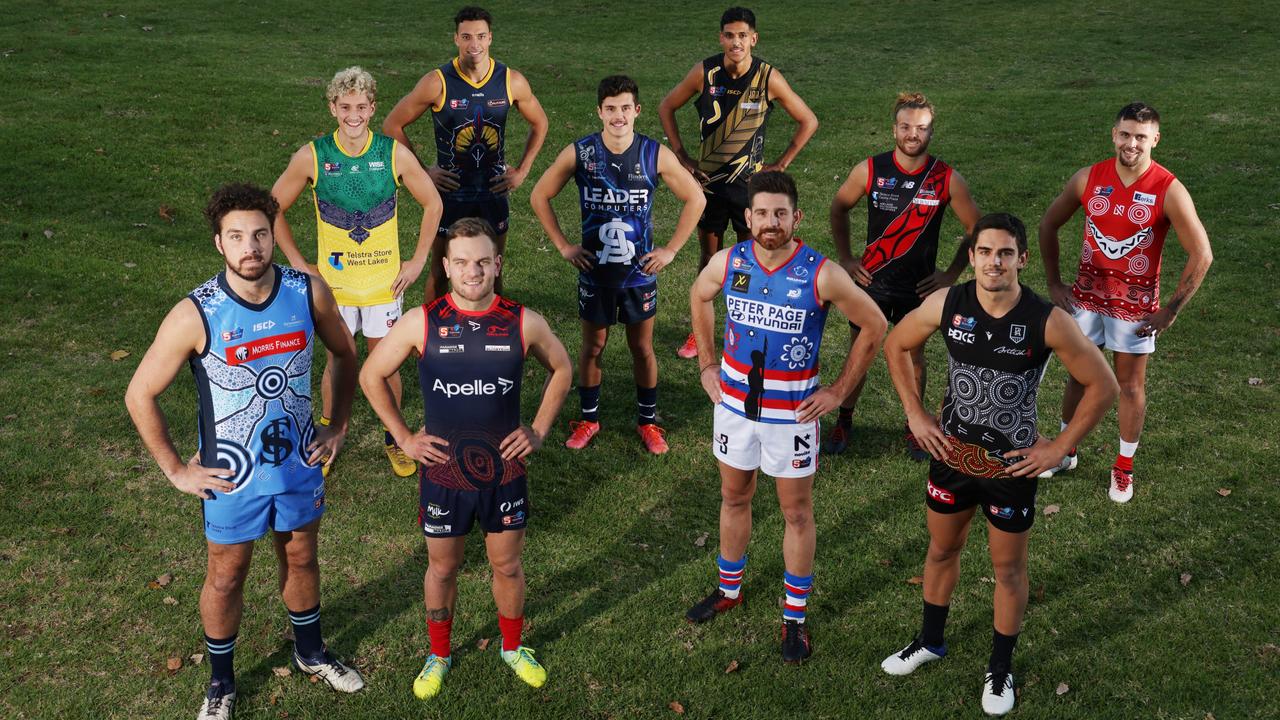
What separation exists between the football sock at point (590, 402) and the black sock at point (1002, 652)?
4037mm

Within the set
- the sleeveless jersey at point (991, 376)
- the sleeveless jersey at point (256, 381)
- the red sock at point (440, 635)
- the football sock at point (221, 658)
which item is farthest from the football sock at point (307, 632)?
the sleeveless jersey at point (991, 376)

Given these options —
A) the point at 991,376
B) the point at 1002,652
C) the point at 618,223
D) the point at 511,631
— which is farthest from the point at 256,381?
the point at 1002,652

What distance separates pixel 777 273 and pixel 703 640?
7.85 feet

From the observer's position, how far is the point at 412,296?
1245 centimetres

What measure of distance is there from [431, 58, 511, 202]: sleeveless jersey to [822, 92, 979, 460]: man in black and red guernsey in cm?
332

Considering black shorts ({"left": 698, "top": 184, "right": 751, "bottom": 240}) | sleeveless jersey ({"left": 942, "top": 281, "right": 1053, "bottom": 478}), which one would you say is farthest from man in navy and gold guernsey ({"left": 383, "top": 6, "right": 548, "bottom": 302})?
sleeveless jersey ({"left": 942, "top": 281, "right": 1053, "bottom": 478})

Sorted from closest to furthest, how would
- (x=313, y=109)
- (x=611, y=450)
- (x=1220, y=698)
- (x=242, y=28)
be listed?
(x=1220, y=698) → (x=611, y=450) → (x=313, y=109) → (x=242, y=28)

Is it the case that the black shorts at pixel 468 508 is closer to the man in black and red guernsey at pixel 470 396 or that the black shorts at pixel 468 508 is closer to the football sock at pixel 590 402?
the man in black and red guernsey at pixel 470 396

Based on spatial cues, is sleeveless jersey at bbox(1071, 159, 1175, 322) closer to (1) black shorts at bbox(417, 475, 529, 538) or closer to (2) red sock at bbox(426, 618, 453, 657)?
(1) black shorts at bbox(417, 475, 529, 538)

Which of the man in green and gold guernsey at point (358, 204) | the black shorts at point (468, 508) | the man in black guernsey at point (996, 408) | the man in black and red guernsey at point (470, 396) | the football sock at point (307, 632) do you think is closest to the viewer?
the man in black guernsey at point (996, 408)

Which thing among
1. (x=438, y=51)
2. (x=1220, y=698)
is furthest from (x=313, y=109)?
(x=1220, y=698)

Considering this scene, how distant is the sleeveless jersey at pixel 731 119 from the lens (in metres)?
10.2

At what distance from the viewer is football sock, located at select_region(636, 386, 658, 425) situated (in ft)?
29.9

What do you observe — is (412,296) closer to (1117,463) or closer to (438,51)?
(1117,463)
